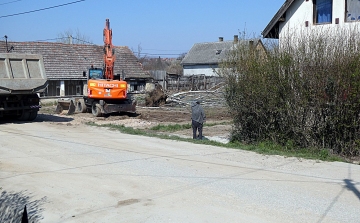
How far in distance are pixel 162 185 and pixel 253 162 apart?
3.48m

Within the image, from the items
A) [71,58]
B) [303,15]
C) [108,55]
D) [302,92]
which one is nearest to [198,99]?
[108,55]

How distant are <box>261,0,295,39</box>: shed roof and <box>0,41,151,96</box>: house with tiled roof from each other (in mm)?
22652

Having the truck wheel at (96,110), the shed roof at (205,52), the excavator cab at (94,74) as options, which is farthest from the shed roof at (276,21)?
the shed roof at (205,52)

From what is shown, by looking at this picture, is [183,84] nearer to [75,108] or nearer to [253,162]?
[75,108]

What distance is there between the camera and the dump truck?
20.8 metres

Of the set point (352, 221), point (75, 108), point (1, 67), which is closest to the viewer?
point (352, 221)

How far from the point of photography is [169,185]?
961 cm

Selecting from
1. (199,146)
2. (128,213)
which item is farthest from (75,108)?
(128,213)

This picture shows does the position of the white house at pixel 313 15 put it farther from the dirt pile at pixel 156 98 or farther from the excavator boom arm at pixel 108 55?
the dirt pile at pixel 156 98

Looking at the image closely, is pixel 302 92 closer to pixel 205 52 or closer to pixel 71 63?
pixel 71 63

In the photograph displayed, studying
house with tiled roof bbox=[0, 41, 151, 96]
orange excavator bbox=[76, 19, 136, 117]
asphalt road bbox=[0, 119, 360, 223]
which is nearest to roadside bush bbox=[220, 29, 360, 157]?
asphalt road bbox=[0, 119, 360, 223]

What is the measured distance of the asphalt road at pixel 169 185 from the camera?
25.3 ft

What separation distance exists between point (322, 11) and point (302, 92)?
8.54m

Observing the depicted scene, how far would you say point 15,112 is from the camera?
22.2 meters
